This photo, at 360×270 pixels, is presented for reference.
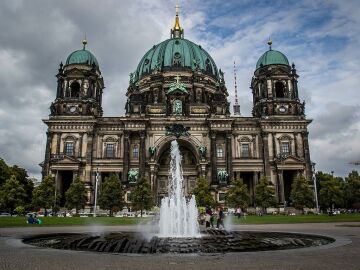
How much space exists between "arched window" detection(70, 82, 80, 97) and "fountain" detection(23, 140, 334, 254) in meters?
50.2

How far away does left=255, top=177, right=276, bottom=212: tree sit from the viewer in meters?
54.8

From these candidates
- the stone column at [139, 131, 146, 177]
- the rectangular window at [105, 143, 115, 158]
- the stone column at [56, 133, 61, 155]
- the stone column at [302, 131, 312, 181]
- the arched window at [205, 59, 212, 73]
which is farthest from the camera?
the arched window at [205, 59, 212, 73]

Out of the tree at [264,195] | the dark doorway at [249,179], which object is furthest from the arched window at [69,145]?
the tree at [264,195]

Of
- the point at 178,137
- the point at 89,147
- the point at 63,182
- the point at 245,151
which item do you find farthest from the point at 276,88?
the point at 63,182

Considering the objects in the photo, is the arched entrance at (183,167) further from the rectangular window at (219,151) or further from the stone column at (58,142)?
the stone column at (58,142)

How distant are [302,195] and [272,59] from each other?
2885 centimetres

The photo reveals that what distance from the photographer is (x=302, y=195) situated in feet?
178

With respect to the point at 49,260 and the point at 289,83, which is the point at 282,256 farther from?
the point at 289,83

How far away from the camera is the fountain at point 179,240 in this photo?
13.8m

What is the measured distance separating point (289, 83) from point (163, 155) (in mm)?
27855

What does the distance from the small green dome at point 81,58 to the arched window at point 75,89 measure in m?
4.38

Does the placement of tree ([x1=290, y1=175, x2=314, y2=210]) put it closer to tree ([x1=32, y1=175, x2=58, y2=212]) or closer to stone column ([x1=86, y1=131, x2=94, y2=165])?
stone column ([x1=86, y1=131, x2=94, y2=165])

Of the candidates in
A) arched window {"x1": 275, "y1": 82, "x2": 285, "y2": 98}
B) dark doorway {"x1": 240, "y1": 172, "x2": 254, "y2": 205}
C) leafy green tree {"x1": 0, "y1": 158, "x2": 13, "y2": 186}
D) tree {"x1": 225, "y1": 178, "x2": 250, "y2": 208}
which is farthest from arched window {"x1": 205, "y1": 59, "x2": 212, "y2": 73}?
leafy green tree {"x1": 0, "y1": 158, "x2": 13, "y2": 186}

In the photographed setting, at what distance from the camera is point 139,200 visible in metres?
52.2
